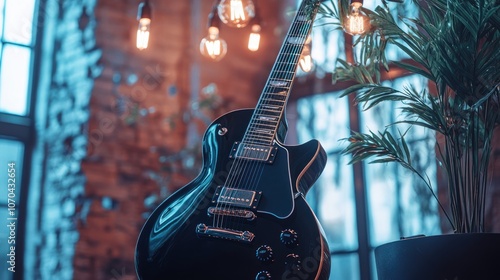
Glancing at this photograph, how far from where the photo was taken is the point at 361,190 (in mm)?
4320

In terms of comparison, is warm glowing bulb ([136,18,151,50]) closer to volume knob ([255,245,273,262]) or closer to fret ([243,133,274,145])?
fret ([243,133,274,145])

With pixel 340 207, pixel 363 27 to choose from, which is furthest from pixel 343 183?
pixel 363 27

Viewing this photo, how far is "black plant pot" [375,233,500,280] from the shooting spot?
1846 mm

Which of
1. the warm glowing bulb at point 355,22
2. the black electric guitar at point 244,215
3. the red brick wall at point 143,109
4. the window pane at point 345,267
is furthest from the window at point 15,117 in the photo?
the warm glowing bulb at point 355,22

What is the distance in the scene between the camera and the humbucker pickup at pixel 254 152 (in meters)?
1.96

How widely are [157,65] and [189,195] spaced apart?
2761 mm

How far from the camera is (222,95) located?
4.74 m

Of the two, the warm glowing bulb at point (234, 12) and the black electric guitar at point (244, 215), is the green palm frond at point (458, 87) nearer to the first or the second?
the black electric guitar at point (244, 215)

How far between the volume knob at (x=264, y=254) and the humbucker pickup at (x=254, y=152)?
0.93 ft

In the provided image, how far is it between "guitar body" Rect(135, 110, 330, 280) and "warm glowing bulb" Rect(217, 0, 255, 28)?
97 cm

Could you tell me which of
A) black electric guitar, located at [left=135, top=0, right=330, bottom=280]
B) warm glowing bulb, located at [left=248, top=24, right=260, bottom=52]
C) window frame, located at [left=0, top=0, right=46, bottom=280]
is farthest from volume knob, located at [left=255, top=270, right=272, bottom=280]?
window frame, located at [left=0, top=0, right=46, bottom=280]

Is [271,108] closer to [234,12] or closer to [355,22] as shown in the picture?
[355,22]

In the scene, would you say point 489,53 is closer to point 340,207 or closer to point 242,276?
point 242,276

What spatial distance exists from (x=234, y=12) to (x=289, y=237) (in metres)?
1.33
